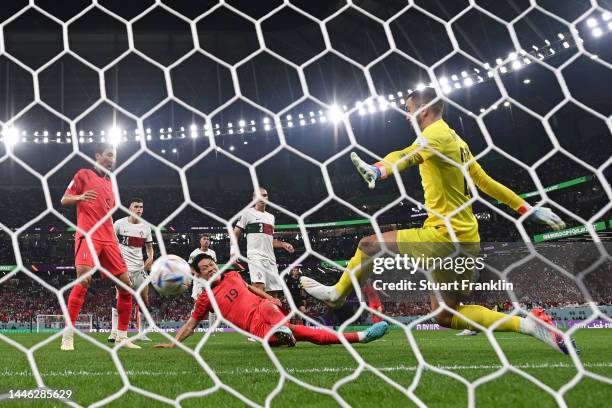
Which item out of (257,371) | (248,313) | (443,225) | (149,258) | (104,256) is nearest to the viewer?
(257,371)

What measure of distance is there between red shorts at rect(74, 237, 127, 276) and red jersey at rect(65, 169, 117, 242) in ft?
0.17

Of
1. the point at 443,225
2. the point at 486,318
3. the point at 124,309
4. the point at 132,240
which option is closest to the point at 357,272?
the point at 443,225

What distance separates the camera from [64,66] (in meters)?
20.1

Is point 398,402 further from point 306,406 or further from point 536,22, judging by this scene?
point 536,22

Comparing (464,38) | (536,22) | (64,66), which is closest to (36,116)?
(64,66)

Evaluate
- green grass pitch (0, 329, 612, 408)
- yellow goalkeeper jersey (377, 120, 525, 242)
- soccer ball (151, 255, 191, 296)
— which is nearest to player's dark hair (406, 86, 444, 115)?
yellow goalkeeper jersey (377, 120, 525, 242)

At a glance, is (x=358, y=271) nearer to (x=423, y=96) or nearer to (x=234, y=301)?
(x=423, y=96)

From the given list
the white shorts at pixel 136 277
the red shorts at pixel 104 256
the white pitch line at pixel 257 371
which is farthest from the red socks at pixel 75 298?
the white shorts at pixel 136 277

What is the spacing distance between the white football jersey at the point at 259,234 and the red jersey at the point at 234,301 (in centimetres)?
221

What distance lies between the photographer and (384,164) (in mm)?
2432

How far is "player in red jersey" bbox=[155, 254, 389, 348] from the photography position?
13.0 ft

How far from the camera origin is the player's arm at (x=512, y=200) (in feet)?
9.34

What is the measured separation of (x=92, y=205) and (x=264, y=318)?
177 centimetres

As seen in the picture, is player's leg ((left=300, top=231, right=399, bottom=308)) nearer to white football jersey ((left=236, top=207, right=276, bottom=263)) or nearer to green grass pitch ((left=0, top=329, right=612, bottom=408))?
green grass pitch ((left=0, top=329, right=612, bottom=408))
